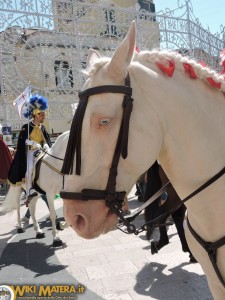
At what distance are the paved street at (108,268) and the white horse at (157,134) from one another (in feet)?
6.55

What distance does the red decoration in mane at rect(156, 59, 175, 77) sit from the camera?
1.58 meters

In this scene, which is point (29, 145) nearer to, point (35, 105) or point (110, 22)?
point (35, 105)

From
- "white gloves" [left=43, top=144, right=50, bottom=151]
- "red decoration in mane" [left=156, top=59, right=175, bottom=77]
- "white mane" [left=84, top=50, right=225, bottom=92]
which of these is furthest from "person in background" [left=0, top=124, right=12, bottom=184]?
"red decoration in mane" [left=156, top=59, right=175, bottom=77]

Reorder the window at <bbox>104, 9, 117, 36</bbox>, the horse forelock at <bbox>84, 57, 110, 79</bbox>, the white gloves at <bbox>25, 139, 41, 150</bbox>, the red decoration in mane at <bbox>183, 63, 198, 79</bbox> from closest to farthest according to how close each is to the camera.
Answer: the horse forelock at <bbox>84, 57, 110, 79</bbox> < the red decoration in mane at <bbox>183, 63, 198, 79</bbox> < the white gloves at <bbox>25, 139, 41, 150</bbox> < the window at <bbox>104, 9, 117, 36</bbox>

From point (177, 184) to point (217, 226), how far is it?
30 centimetres

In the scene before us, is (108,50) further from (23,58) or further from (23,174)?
(23,174)

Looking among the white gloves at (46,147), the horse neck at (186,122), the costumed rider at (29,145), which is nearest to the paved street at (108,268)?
the costumed rider at (29,145)

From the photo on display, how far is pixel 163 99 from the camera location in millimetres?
1537

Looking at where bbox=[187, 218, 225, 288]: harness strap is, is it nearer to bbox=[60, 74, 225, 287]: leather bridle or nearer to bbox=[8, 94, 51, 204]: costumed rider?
bbox=[60, 74, 225, 287]: leather bridle

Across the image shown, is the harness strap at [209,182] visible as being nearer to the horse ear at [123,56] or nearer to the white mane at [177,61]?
the white mane at [177,61]

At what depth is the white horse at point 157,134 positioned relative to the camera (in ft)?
4.79

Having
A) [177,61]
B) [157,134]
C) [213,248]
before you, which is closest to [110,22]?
[177,61]

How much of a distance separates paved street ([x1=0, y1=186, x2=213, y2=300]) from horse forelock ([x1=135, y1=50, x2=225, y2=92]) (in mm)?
2441

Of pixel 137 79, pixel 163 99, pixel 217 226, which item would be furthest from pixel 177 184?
pixel 137 79
